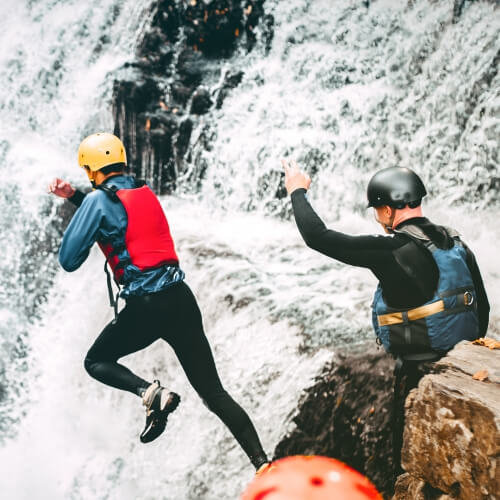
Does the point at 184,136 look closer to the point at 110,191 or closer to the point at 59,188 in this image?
the point at 59,188

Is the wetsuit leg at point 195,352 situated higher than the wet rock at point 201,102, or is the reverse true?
the wet rock at point 201,102

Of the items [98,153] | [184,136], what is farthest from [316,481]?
[184,136]

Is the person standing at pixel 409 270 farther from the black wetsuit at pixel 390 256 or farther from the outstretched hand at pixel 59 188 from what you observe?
the outstretched hand at pixel 59 188

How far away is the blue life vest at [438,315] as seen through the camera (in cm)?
220

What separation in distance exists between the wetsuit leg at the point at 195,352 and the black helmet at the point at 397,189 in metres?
1.25

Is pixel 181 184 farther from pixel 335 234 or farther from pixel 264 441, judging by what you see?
pixel 335 234

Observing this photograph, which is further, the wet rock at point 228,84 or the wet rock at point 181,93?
the wet rock at point 181,93

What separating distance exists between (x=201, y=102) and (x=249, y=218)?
3048mm

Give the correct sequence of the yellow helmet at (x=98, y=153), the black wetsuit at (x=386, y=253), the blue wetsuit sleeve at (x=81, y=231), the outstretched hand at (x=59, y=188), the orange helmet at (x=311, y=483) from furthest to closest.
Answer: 1. the outstretched hand at (x=59, y=188)
2. the yellow helmet at (x=98, y=153)
3. the blue wetsuit sleeve at (x=81, y=231)
4. the black wetsuit at (x=386, y=253)
5. the orange helmet at (x=311, y=483)

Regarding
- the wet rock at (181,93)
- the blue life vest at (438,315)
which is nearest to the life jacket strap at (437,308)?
the blue life vest at (438,315)

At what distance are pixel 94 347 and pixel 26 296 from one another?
6.11m

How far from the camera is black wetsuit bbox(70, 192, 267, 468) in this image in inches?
109

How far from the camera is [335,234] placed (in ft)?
7.28

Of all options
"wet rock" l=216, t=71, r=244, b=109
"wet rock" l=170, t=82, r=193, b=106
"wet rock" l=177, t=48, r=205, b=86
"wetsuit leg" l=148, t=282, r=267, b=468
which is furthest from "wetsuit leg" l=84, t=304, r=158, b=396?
"wet rock" l=177, t=48, r=205, b=86
